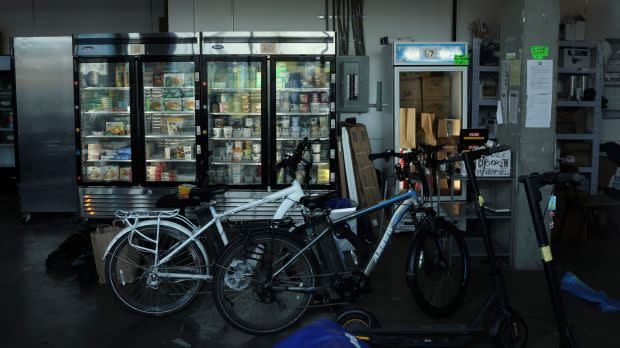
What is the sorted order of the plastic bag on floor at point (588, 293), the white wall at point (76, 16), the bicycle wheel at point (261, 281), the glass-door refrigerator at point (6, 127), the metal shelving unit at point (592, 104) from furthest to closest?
the glass-door refrigerator at point (6, 127)
the white wall at point (76, 16)
the metal shelving unit at point (592, 104)
the plastic bag on floor at point (588, 293)
the bicycle wheel at point (261, 281)

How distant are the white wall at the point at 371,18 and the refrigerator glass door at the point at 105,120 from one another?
1.31 meters

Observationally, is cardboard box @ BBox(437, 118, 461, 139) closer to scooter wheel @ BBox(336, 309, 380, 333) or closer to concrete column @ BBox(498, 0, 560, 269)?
concrete column @ BBox(498, 0, 560, 269)

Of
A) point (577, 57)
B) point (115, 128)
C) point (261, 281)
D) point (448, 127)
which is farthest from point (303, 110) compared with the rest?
point (261, 281)

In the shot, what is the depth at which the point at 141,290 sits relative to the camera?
505 centimetres

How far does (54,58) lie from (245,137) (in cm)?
261

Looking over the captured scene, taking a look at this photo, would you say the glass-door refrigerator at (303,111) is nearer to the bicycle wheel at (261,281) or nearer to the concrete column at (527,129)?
the concrete column at (527,129)

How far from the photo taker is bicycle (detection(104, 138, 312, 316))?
15.8ft

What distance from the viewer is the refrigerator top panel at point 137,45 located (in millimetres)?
8047

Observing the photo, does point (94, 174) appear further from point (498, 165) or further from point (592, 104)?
point (592, 104)

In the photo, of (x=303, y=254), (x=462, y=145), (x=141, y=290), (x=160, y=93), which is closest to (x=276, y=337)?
(x=303, y=254)

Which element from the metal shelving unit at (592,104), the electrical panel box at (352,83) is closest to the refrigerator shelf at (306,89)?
the electrical panel box at (352,83)

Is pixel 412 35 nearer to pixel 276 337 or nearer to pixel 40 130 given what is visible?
pixel 40 130

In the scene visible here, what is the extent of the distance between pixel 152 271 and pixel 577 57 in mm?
6838

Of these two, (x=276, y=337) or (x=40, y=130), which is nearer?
(x=276, y=337)
